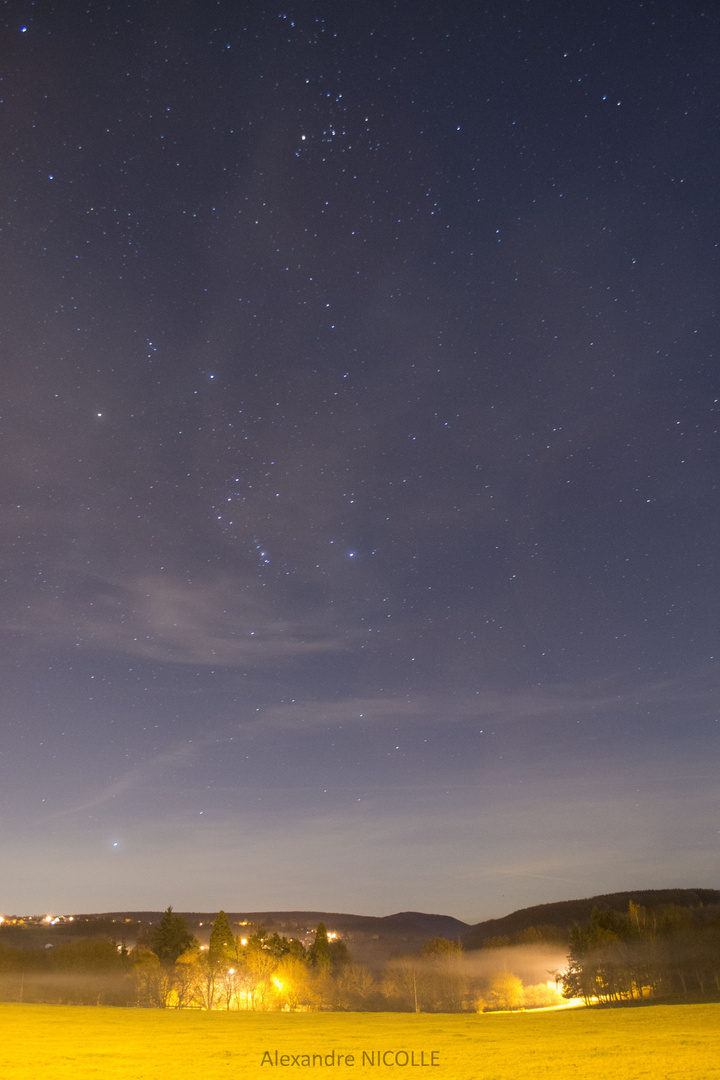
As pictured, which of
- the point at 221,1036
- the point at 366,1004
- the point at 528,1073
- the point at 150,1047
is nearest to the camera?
the point at 528,1073

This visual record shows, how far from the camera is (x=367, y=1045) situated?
19.2 metres

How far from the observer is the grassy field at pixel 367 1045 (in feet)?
50.5

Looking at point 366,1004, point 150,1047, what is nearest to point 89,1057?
point 150,1047

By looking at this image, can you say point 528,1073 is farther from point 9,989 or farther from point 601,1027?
point 9,989

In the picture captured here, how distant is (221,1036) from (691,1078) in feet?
46.2

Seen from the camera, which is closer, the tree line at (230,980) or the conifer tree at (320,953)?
the tree line at (230,980)

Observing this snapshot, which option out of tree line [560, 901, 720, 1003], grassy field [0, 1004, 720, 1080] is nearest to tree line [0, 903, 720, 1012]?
tree line [560, 901, 720, 1003]

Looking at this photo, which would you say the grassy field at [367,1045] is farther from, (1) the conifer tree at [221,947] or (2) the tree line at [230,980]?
(1) the conifer tree at [221,947]

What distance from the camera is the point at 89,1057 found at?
17297 millimetres

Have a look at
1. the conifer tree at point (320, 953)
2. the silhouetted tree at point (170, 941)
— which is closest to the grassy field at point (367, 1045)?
the silhouetted tree at point (170, 941)

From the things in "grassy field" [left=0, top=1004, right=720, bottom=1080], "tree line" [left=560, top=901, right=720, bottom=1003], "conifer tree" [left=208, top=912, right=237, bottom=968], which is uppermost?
"grassy field" [left=0, top=1004, right=720, bottom=1080]

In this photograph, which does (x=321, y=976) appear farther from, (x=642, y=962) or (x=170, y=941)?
(x=642, y=962)

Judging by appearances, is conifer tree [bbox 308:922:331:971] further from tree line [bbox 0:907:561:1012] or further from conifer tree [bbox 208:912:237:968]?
conifer tree [bbox 208:912:237:968]

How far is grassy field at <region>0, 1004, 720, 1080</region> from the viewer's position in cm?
1541
